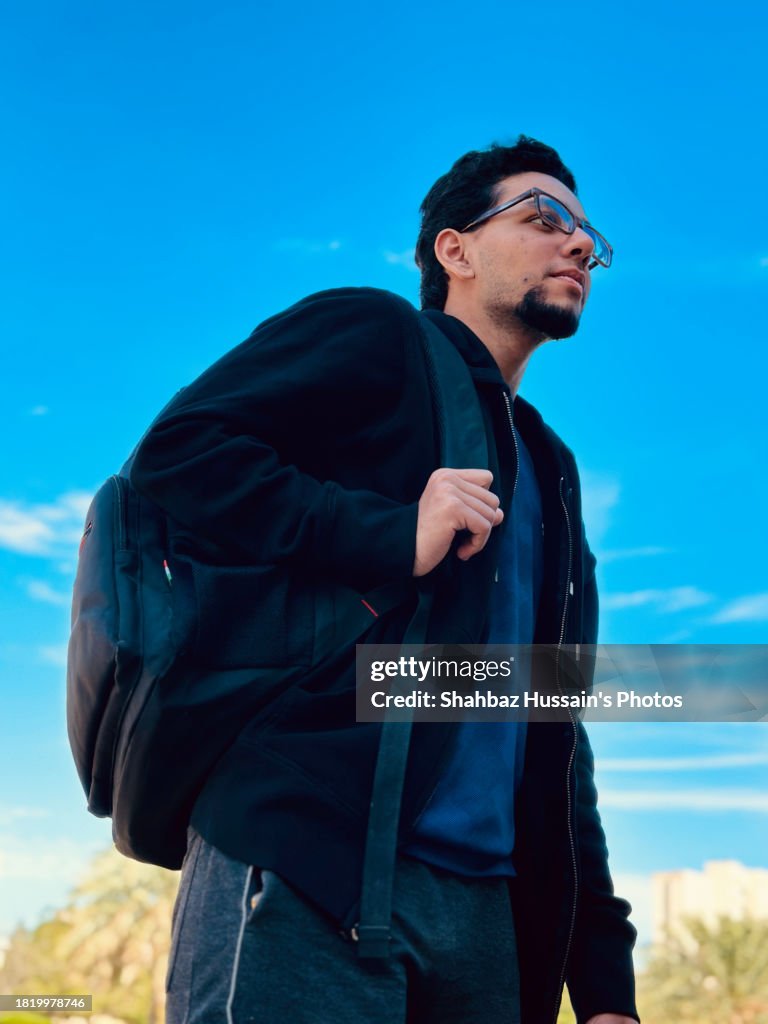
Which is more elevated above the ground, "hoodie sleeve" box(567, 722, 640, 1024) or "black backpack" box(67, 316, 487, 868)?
"black backpack" box(67, 316, 487, 868)

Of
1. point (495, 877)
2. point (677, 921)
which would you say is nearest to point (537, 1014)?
point (495, 877)

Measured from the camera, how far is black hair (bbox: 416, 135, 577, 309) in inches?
157

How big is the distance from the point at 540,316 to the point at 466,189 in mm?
738

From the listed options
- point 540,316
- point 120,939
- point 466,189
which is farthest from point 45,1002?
point 120,939

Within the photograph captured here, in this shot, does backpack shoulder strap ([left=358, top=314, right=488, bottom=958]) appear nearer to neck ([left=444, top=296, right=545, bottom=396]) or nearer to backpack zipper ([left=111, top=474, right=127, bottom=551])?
neck ([left=444, top=296, right=545, bottom=396])

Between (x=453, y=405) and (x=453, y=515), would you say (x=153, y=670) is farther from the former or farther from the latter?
(x=453, y=405)

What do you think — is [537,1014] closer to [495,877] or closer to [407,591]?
[495,877]

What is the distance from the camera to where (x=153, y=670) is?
2447 mm

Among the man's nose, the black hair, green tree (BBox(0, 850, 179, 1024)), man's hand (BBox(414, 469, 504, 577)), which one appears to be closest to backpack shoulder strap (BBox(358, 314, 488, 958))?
man's hand (BBox(414, 469, 504, 577))

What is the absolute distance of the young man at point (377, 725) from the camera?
2.34m

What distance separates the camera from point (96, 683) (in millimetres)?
2488

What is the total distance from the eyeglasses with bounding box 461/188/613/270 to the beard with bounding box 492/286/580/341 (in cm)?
29

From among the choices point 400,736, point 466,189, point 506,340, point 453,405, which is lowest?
point 400,736

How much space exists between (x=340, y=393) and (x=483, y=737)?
3.28 feet
